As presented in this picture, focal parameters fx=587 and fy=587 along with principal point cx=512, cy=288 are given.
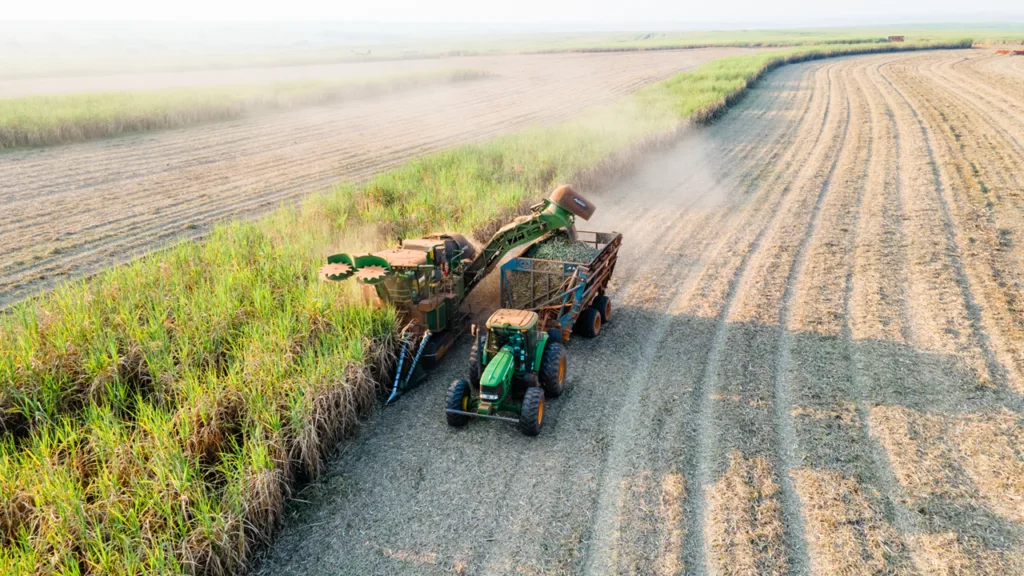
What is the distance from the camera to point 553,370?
7020 millimetres

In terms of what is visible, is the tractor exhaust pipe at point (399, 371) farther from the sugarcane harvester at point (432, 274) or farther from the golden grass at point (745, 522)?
the golden grass at point (745, 522)

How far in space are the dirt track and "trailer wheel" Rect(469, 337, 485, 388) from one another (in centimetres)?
58

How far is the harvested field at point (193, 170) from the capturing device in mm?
11945

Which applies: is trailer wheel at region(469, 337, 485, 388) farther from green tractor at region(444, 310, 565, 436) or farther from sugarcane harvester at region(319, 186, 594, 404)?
sugarcane harvester at region(319, 186, 594, 404)

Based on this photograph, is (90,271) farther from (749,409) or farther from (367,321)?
(749,409)

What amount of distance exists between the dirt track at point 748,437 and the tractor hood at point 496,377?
0.57 meters

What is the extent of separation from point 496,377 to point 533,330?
0.92 m

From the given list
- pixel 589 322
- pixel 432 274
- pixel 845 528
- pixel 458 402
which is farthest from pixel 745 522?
pixel 432 274

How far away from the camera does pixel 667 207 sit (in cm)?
1512

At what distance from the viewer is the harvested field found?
11945 mm

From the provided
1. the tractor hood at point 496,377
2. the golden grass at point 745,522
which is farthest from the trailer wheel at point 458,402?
the golden grass at point 745,522

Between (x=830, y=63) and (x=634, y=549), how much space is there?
58714 mm

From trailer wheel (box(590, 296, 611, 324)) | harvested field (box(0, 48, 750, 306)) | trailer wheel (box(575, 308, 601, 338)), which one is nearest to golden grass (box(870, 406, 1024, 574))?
trailer wheel (box(575, 308, 601, 338))

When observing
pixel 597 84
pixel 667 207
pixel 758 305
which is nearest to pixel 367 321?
pixel 758 305
